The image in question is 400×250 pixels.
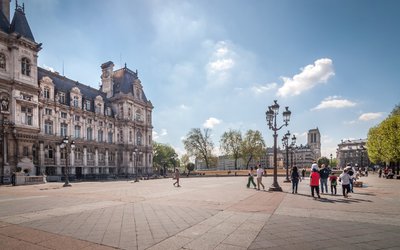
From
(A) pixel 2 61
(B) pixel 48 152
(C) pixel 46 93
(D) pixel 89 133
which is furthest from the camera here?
(D) pixel 89 133

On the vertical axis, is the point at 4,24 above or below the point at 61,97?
above

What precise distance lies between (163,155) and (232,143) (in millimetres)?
34738

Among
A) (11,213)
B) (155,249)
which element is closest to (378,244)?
(155,249)

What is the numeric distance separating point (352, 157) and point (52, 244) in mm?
183679

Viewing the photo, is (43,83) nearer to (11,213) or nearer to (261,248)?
(11,213)

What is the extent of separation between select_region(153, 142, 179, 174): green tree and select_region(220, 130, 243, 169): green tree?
2916 cm

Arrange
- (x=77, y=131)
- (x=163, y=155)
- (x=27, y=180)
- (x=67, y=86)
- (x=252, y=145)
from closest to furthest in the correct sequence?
(x=27, y=180) < (x=77, y=131) < (x=67, y=86) < (x=252, y=145) < (x=163, y=155)

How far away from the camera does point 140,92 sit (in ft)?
219

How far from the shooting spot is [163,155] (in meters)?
108

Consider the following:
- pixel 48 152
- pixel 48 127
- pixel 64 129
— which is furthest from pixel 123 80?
pixel 48 152

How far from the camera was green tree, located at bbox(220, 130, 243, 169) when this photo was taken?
86000 mm

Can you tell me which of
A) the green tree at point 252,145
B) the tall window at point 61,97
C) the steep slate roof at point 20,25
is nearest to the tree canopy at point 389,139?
the green tree at point 252,145

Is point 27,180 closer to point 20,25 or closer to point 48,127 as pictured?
point 48,127

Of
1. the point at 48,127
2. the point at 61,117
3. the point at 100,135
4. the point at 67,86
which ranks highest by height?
the point at 67,86
